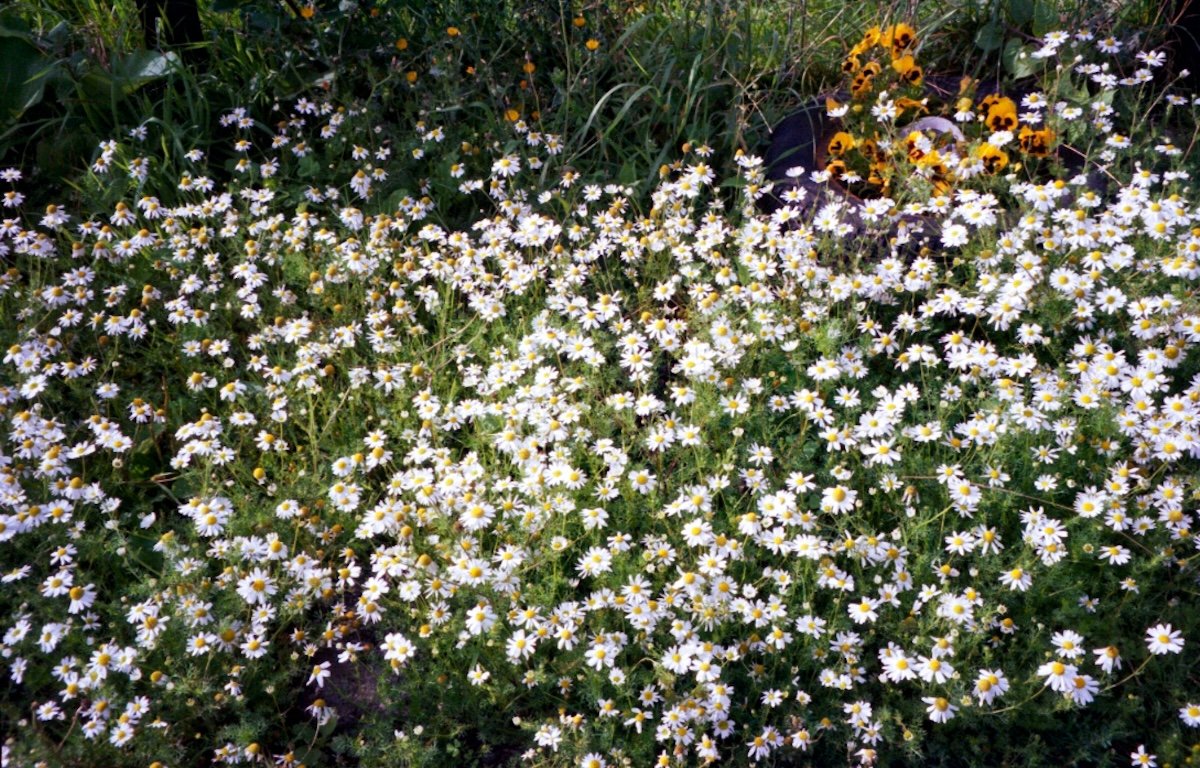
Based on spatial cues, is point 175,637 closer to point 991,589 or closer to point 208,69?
point 991,589

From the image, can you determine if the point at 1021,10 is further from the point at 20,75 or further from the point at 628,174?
the point at 20,75

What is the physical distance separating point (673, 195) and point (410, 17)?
1774 millimetres

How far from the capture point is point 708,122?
4477 mm

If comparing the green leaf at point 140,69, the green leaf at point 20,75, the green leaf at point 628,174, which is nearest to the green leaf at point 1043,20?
the green leaf at point 628,174

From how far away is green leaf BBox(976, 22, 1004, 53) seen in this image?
14.9 feet

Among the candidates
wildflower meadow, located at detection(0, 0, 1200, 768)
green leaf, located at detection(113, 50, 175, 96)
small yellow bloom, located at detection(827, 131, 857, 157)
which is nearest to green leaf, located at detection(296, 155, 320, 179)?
wildflower meadow, located at detection(0, 0, 1200, 768)

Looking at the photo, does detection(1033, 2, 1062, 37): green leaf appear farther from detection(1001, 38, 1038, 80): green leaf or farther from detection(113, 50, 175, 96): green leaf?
detection(113, 50, 175, 96): green leaf

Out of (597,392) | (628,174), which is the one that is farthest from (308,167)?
(597,392)

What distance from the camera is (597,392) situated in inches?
134

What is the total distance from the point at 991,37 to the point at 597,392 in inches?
98.1

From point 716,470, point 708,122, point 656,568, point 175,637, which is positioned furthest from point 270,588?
point 708,122

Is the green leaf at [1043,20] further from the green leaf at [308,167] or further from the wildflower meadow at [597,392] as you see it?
the green leaf at [308,167]

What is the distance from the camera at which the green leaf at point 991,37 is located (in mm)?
4555

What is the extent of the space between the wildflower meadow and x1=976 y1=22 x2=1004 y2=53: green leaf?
0.9 inches
